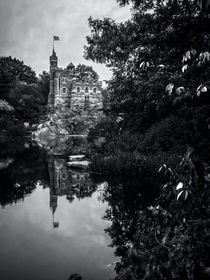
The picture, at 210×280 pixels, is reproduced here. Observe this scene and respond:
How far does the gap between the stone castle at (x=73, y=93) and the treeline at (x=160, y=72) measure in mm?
41500

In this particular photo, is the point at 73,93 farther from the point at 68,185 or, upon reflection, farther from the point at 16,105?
the point at 68,185

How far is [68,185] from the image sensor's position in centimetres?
1184

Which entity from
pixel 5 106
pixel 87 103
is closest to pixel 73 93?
pixel 87 103

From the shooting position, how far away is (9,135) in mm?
40750

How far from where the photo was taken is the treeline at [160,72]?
4566 mm

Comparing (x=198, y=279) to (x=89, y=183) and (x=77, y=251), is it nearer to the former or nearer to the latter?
(x=77, y=251)

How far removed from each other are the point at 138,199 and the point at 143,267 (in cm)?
632

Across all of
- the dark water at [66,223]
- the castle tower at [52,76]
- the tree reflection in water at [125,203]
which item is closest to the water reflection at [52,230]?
the dark water at [66,223]

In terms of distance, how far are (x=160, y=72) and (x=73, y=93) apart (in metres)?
54.2

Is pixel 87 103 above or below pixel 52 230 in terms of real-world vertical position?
above

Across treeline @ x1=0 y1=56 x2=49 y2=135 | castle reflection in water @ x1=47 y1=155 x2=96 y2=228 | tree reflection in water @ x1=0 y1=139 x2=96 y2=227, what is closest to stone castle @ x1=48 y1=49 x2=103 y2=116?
treeline @ x1=0 y1=56 x2=49 y2=135

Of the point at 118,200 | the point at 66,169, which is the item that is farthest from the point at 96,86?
the point at 118,200

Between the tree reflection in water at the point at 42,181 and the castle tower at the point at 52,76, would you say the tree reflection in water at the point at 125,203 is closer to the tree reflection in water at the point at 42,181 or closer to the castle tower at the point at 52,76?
the tree reflection in water at the point at 42,181

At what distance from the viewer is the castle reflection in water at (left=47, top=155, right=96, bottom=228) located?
33.3 ft
